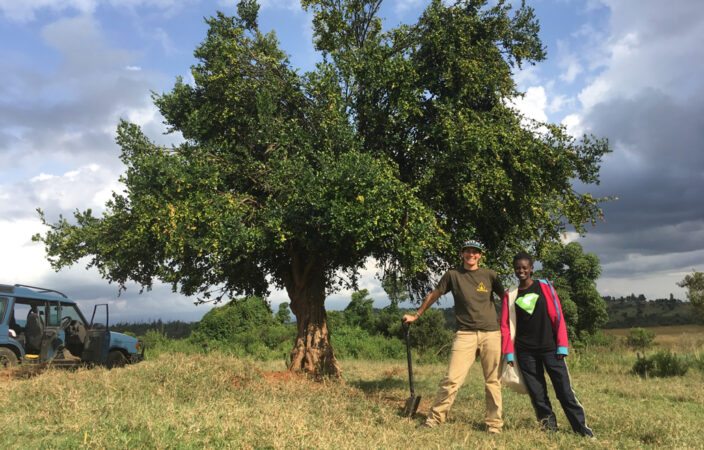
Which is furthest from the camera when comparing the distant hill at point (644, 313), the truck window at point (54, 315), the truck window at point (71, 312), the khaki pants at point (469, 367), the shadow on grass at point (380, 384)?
the distant hill at point (644, 313)

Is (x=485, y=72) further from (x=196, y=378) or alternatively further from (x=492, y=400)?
(x=196, y=378)

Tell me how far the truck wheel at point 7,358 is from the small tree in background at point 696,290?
106 ft

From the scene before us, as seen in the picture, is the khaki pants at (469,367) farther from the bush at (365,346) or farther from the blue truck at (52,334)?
the bush at (365,346)

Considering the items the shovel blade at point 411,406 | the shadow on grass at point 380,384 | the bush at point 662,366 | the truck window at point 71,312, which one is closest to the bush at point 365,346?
the shadow on grass at point 380,384

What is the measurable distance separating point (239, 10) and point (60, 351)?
10943mm

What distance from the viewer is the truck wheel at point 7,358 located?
1231 cm

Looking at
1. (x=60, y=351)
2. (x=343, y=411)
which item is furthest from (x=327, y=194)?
(x=60, y=351)

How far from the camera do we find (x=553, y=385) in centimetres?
701

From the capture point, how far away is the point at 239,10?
14.6 meters

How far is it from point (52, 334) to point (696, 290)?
105ft

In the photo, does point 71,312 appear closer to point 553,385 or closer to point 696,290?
point 553,385

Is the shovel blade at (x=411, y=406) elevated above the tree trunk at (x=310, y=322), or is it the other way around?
the tree trunk at (x=310, y=322)

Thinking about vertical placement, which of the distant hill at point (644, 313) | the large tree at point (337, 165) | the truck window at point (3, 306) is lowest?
the distant hill at point (644, 313)

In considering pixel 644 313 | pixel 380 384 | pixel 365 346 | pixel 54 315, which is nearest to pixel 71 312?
pixel 54 315
